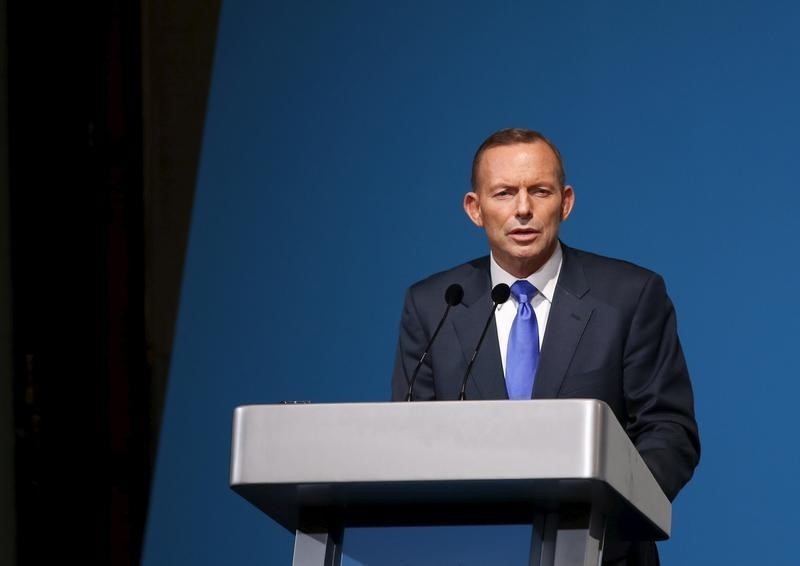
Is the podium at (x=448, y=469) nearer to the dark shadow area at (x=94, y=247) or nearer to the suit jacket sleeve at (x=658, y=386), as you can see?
the suit jacket sleeve at (x=658, y=386)

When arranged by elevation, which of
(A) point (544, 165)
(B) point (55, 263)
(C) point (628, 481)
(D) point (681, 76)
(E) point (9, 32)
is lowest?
(C) point (628, 481)

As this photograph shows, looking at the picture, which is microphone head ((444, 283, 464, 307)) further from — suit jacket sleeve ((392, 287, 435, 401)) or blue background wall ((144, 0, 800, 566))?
blue background wall ((144, 0, 800, 566))

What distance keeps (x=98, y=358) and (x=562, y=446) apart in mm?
2834

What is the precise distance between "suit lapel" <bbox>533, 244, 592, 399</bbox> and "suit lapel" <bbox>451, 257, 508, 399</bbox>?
0.20ft

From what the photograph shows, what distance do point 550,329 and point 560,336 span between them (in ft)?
0.06

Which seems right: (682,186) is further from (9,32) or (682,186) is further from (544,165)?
(9,32)

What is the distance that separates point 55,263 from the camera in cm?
396

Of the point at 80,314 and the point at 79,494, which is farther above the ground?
the point at 80,314

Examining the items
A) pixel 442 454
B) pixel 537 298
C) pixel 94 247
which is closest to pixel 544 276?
pixel 537 298

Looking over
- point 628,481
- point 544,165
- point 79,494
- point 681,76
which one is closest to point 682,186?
point 681,76

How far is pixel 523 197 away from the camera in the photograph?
2.15 meters

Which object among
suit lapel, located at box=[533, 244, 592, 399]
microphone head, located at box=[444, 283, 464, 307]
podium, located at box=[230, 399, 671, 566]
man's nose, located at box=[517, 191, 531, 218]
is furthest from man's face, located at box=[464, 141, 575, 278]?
podium, located at box=[230, 399, 671, 566]

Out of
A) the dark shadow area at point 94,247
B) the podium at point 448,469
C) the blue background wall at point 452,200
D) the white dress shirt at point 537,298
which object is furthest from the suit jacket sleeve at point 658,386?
the dark shadow area at point 94,247

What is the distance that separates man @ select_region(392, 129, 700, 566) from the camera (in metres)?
2.00
